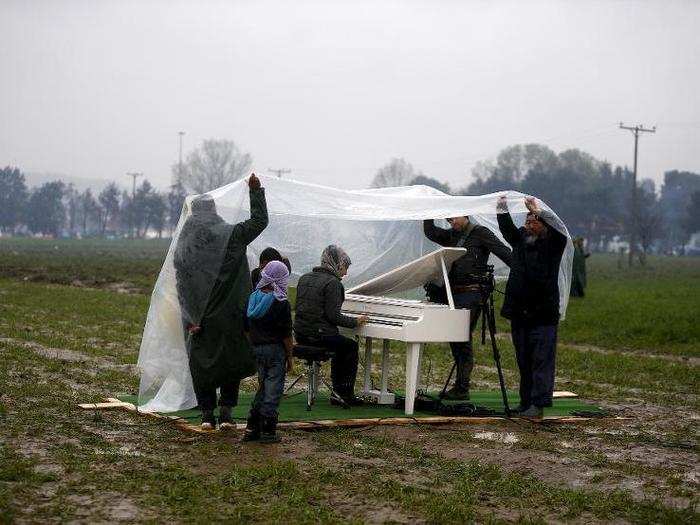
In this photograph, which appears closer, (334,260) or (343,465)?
(343,465)

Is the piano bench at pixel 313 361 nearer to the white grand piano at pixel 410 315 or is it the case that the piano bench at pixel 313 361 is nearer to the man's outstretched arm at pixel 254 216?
the white grand piano at pixel 410 315

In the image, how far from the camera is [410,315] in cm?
1025

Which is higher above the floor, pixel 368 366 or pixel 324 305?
pixel 324 305

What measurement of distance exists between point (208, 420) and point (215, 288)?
1.15 m

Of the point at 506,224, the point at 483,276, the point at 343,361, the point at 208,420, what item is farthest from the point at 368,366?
the point at 208,420

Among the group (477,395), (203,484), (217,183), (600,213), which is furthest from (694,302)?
(217,183)

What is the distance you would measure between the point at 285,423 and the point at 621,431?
10.5 feet

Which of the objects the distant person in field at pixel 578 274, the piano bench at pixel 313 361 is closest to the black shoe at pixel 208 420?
the piano bench at pixel 313 361

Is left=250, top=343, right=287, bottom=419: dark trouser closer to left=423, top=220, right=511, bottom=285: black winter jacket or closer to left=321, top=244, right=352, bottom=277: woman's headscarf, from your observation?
left=321, top=244, right=352, bottom=277: woman's headscarf

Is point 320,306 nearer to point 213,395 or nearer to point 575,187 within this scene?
point 213,395

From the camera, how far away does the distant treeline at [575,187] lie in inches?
5022

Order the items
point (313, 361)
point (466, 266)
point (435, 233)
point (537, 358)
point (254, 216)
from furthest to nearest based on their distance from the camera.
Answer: point (435, 233) → point (466, 266) → point (313, 361) → point (537, 358) → point (254, 216)

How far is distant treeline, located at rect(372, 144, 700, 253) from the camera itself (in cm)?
12756

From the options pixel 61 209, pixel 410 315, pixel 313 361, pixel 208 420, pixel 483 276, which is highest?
pixel 61 209
